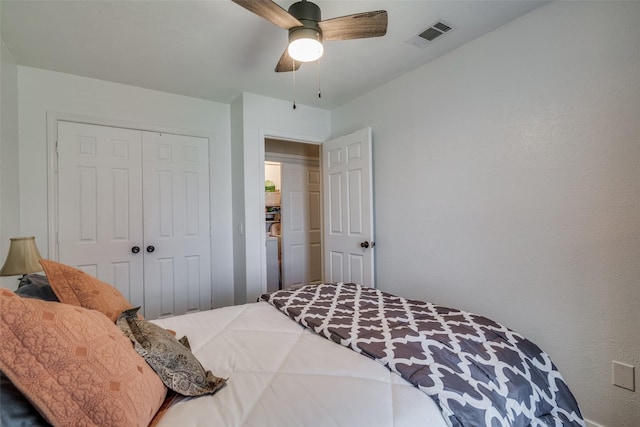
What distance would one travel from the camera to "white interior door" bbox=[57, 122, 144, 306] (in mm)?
2463

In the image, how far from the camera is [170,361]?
3.13ft

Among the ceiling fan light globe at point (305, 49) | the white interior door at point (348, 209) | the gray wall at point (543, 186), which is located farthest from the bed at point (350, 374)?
the ceiling fan light globe at point (305, 49)

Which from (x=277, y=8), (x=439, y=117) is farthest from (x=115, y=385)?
(x=439, y=117)

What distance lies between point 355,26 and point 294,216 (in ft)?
10.2

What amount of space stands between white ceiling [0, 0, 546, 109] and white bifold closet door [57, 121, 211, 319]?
0.57 meters

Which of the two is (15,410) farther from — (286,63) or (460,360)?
(286,63)

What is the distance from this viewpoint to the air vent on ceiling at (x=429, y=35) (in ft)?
6.35

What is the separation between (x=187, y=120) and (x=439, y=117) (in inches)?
93.5

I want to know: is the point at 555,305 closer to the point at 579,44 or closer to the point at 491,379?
the point at 491,379

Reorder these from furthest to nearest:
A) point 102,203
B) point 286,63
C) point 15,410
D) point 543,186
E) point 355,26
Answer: point 102,203 → point 286,63 → point 543,186 → point 355,26 → point 15,410

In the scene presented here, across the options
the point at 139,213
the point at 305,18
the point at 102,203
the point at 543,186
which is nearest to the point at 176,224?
the point at 139,213

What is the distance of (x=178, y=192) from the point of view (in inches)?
115

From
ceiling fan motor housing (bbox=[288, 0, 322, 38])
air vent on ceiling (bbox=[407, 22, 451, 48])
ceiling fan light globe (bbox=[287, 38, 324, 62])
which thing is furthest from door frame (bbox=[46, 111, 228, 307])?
air vent on ceiling (bbox=[407, 22, 451, 48])

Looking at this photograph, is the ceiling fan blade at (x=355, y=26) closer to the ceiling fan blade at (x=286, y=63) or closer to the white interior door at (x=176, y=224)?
the ceiling fan blade at (x=286, y=63)
